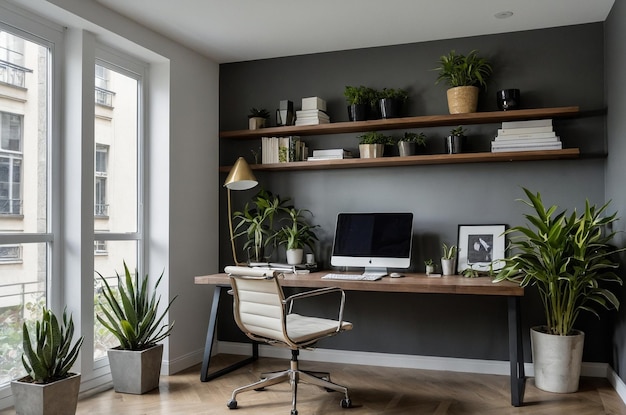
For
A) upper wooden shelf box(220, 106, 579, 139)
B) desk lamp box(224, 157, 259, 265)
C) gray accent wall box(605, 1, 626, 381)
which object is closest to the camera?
gray accent wall box(605, 1, 626, 381)

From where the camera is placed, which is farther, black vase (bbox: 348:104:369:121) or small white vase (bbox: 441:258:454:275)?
black vase (bbox: 348:104:369:121)

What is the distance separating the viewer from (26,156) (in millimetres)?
3549

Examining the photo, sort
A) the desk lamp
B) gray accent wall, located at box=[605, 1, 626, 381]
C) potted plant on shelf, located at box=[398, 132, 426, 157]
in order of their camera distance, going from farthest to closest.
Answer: the desk lamp
potted plant on shelf, located at box=[398, 132, 426, 157]
gray accent wall, located at box=[605, 1, 626, 381]

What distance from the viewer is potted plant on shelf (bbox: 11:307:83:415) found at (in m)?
3.10

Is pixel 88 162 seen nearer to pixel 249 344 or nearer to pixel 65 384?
pixel 65 384

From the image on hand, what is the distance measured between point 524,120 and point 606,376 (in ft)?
6.13

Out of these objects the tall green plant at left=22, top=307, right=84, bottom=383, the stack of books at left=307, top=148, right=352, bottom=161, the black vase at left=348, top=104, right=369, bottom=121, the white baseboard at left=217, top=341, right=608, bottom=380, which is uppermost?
the black vase at left=348, top=104, right=369, bottom=121

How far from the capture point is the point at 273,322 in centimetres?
346

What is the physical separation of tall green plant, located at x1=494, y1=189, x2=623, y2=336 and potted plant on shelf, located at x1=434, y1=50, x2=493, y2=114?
0.87 meters

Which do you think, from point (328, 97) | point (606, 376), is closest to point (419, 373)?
point (606, 376)

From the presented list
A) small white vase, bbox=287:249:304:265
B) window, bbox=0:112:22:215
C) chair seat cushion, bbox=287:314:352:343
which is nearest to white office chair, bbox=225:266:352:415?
chair seat cushion, bbox=287:314:352:343

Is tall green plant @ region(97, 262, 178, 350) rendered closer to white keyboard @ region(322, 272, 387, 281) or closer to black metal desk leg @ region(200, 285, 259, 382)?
black metal desk leg @ region(200, 285, 259, 382)

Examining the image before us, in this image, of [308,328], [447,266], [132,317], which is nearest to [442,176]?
[447,266]

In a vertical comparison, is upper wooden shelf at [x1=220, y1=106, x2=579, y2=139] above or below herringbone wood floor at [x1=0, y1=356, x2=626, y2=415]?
above
